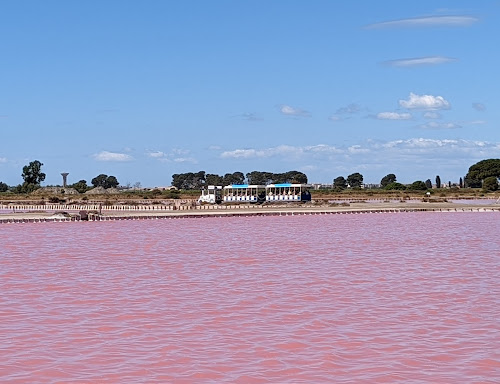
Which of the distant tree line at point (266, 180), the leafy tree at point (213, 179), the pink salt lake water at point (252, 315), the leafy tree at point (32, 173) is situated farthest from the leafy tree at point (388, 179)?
the pink salt lake water at point (252, 315)

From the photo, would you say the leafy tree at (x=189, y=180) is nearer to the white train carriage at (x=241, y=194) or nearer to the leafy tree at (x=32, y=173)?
the leafy tree at (x=32, y=173)

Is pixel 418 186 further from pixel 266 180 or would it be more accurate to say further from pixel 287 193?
pixel 287 193

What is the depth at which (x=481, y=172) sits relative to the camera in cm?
15388

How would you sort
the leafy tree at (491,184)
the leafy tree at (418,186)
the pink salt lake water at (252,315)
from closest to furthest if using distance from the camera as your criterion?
the pink salt lake water at (252,315)
the leafy tree at (491,184)
the leafy tree at (418,186)

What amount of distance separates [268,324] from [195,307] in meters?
2.41

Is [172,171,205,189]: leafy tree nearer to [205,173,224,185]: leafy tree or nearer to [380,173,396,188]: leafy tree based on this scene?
[205,173,224,185]: leafy tree

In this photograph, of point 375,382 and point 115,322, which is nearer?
point 375,382

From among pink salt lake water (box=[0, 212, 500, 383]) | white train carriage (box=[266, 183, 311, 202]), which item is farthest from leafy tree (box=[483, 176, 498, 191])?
pink salt lake water (box=[0, 212, 500, 383])

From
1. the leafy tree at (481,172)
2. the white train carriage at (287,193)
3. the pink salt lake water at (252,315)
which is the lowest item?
the pink salt lake water at (252,315)

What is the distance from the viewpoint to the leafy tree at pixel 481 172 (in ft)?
492

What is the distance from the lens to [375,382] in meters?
9.42

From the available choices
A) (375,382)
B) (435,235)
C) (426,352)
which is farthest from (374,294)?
(435,235)

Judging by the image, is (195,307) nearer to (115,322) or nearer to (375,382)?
(115,322)

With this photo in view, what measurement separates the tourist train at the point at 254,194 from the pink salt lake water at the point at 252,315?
4692 centimetres
